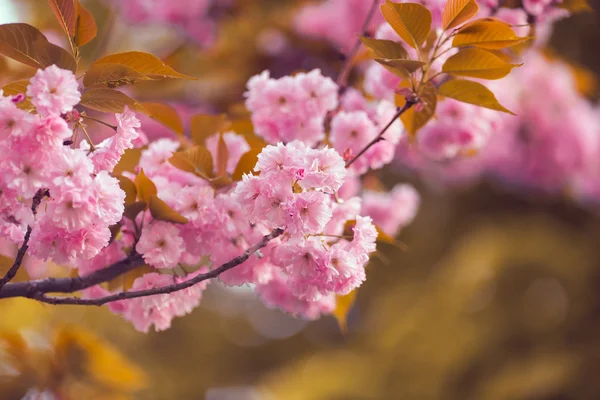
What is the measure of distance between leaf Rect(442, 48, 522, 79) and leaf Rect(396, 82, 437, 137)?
4cm

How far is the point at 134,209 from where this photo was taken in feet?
3.10

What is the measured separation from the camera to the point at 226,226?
97cm

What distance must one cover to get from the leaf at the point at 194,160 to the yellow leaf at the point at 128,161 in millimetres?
99

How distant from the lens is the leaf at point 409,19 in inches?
35.9

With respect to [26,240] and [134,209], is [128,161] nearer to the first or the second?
[134,209]

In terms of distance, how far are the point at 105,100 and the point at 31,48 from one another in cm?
11

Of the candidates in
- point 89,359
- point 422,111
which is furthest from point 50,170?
point 89,359

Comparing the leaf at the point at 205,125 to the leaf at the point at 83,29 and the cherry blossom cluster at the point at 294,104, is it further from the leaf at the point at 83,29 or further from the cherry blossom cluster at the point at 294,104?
the leaf at the point at 83,29

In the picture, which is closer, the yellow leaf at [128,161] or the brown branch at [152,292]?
the brown branch at [152,292]

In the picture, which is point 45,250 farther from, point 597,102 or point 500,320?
point 597,102

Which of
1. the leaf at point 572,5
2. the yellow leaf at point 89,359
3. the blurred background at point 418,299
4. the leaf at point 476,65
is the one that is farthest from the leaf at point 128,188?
the blurred background at point 418,299

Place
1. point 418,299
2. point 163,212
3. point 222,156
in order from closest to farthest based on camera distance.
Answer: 1. point 163,212
2. point 222,156
3. point 418,299

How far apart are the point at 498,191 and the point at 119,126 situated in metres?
3.42

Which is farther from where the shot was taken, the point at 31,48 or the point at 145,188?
the point at 145,188
